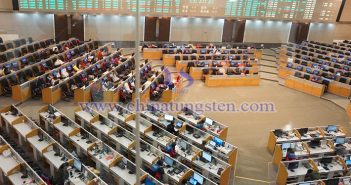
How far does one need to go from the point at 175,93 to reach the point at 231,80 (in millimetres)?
3763

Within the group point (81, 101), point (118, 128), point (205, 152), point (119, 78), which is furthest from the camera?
point (119, 78)

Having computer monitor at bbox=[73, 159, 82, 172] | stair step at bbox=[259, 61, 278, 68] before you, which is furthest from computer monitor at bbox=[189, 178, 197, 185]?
stair step at bbox=[259, 61, 278, 68]

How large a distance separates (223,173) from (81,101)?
695 cm

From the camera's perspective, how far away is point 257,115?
45.8 feet

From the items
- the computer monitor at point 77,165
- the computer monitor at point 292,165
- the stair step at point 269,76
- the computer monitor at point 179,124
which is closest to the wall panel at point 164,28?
the stair step at point 269,76

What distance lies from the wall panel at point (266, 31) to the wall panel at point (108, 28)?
8005 millimetres

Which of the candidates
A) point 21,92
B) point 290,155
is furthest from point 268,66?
point 21,92

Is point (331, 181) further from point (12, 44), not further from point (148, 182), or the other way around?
point (12, 44)

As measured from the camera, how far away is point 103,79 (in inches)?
561

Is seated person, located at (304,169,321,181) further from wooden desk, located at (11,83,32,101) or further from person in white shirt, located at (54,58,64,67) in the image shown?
person in white shirt, located at (54,58,64,67)

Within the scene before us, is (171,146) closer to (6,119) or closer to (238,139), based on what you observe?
(238,139)

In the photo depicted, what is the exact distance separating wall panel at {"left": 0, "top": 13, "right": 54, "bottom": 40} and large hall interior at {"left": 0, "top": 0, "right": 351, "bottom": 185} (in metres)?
0.06

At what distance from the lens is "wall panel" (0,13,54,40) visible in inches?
726

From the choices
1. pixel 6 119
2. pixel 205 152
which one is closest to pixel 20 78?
pixel 6 119
